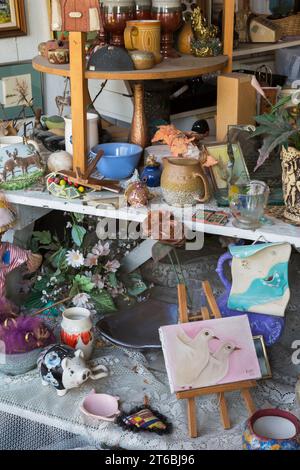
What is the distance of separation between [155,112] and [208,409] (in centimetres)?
99

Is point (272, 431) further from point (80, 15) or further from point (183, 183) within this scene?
point (80, 15)

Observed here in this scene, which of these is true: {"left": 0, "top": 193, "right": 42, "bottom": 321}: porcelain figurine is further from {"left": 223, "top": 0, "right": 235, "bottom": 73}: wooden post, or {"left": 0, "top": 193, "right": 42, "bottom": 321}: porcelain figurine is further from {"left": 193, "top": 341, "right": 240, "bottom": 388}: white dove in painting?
{"left": 223, "top": 0, "right": 235, "bottom": 73}: wooden post

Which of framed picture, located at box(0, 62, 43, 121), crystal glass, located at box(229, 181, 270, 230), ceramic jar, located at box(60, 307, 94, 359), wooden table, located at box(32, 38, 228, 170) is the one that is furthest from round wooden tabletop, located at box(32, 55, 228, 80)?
ceramic jar, located at box(60, 307, 94, 359)

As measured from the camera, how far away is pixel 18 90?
7.54 ft

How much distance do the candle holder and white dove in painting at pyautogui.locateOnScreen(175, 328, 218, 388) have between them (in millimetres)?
806

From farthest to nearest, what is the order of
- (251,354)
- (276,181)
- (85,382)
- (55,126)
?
(55,126) < (276,181) < (85,382) < (251,354)

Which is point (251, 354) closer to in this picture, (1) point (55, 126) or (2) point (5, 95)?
(1) point (55, 126)

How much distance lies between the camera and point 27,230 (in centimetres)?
188

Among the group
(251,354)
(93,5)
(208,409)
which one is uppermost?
(93,5)

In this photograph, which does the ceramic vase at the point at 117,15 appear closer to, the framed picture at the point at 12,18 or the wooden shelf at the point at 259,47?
the framed picture at the point at 12,18

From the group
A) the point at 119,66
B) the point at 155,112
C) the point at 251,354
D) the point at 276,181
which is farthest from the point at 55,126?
the point at 251,354

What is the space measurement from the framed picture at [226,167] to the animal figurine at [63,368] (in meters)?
0.53

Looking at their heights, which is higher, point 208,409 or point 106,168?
point 106,168

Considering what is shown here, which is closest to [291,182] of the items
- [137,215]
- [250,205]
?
[250,205]
